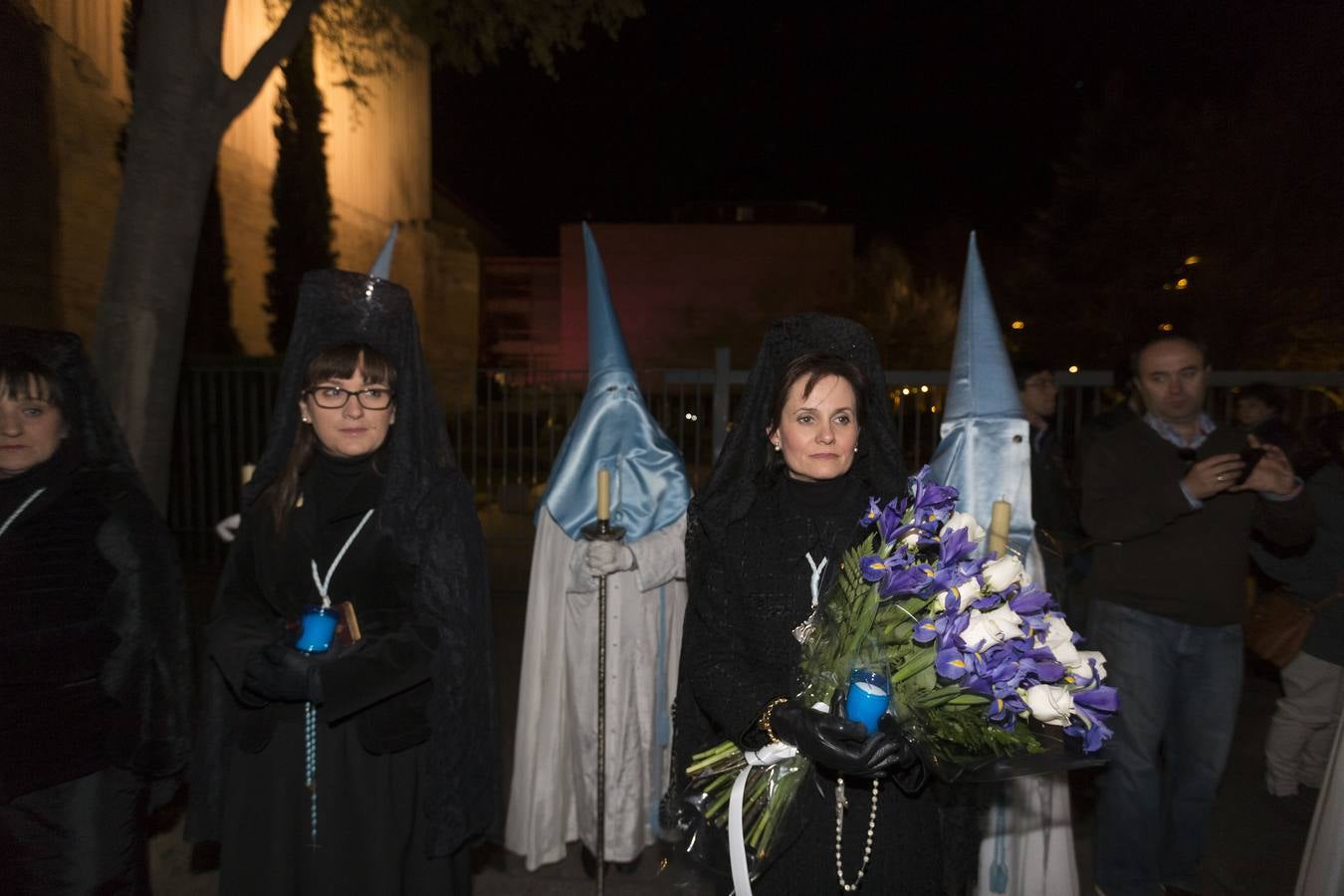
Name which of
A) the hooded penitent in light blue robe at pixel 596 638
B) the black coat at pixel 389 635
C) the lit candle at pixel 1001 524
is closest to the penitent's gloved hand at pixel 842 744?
the lit candle at pixel 1001 524

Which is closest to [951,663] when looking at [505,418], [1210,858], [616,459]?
[616,459]

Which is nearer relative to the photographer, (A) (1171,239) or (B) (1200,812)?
(B) (1200,812)

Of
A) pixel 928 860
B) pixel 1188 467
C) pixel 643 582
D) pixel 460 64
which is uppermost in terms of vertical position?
pixel 460 64

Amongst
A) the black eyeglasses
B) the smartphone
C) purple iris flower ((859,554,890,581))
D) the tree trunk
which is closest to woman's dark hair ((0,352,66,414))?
the black eyeglasses

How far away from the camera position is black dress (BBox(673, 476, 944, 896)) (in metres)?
2.18

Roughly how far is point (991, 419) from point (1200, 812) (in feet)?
6.07

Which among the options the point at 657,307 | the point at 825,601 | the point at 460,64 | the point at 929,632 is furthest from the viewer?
the point at 657,307

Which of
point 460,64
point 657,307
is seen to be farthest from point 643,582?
point 657,307

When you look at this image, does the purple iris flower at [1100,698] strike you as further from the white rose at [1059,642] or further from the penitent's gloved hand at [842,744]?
the penitent's gloved hand at [842,744]

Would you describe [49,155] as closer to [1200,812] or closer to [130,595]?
[130,595]

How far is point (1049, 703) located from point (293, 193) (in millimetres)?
16327

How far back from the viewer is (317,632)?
2348 mm

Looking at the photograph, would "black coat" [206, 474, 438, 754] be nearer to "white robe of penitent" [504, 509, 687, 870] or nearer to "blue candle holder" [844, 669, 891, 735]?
"white robe of penitent" [504, 509, 687, 870]

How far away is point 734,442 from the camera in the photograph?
2.43 m
